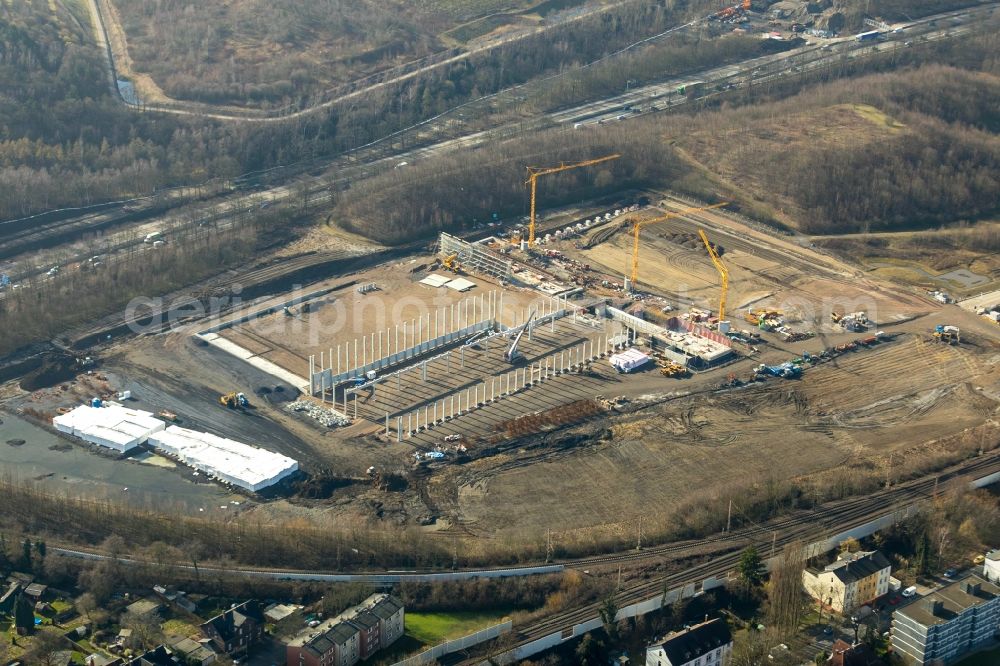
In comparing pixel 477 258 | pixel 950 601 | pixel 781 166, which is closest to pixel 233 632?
pixel 950 601

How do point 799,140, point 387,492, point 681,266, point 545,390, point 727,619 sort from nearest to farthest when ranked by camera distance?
point 727,619 < point 387,492 < point 545,390 < point 681,266 < point 799,140

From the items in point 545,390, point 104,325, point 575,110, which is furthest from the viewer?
point 575,110

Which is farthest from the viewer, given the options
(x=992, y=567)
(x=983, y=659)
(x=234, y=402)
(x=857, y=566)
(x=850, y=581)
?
(x=234, y=402)

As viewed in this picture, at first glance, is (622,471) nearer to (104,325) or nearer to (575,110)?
(104,325)

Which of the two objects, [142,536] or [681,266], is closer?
[142,536]

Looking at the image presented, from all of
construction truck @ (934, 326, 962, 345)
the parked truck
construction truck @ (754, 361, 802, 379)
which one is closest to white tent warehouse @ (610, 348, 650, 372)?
Result: construction truck @ (754, 361, 802, 379)

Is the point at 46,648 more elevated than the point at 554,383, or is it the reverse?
the point at 46,648

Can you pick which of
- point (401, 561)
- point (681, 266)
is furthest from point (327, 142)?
point (401, 561)

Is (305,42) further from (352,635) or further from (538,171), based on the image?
(352,635)
